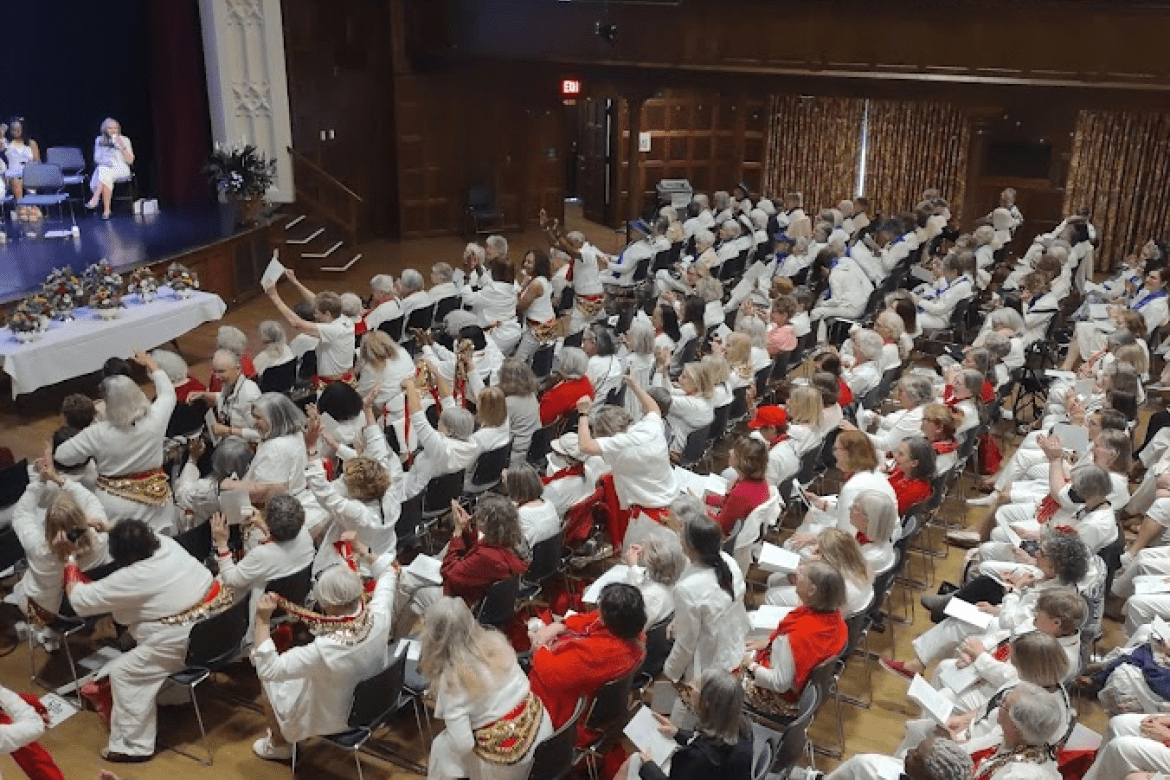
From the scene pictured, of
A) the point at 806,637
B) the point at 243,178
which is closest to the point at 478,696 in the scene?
the point at 806,637

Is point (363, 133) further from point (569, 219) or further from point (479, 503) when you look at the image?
point (479, 503)

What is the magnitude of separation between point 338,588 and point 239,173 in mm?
10851

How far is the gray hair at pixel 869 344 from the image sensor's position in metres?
8.41

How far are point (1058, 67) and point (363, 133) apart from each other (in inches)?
422

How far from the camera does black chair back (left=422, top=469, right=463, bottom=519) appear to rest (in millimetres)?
6473

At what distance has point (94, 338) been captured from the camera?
369 inches

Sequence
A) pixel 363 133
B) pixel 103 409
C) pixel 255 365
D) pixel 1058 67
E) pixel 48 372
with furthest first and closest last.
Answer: pixel 363 133
pixel 1058 67
pixel 48 372
pixel 255 365
pixel 103 409

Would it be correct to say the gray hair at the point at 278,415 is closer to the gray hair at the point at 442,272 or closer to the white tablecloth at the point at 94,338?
the white tablecloth at the point at 94,338

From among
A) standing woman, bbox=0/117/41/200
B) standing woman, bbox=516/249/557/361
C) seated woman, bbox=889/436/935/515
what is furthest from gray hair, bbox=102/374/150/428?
standing woman, bbox=0/117/41/200

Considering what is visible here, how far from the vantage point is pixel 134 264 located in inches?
449

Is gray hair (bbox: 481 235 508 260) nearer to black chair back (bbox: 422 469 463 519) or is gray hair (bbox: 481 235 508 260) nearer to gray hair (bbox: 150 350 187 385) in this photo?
gray hair (bbox: 150 350 187 385)

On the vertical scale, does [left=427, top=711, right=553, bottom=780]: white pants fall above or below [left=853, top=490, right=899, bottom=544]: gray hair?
below

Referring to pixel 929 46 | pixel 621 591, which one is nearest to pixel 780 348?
pixel 621 591

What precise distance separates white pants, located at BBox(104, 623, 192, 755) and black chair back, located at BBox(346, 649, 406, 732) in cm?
99
